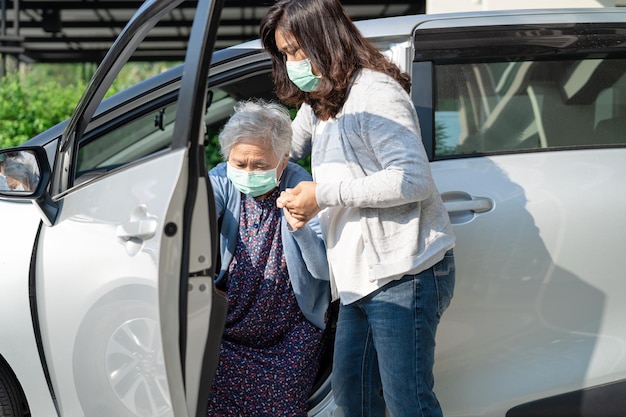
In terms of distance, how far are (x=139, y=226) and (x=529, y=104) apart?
1443mm

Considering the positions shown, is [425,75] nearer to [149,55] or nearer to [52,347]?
[52,347]

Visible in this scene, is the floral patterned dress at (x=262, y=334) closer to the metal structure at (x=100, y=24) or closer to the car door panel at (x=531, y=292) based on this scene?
the car door panel at (x=531, y=292)

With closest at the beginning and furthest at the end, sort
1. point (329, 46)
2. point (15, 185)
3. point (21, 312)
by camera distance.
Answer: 1. point (329, 46)
2. point (21, 312)
3. point (15, 185)

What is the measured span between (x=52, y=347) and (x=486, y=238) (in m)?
1.29

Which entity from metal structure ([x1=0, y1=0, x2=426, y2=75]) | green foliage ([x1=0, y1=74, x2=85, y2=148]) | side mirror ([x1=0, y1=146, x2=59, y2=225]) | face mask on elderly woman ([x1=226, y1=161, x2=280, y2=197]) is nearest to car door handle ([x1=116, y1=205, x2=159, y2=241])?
side mirror ([x1=0, y1=146, x2=59, y2=225])

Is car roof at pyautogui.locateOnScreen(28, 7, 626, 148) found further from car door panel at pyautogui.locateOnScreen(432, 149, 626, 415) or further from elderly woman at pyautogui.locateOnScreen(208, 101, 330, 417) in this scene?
car door panel at pyautogui.locateOnScreen(432, 149, 626, 415)

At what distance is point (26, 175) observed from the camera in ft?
7.62

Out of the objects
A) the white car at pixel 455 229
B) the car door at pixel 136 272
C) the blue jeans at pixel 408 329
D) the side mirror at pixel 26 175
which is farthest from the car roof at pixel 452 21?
the blue jeans at pixel 408 329

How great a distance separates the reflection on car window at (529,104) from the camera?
104 inches

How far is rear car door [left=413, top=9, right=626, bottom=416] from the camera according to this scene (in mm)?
2457

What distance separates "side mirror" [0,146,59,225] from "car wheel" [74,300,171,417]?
381mm

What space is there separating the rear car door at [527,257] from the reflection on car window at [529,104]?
0.06 ft

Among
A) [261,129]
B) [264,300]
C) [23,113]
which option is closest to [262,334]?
[264,300]

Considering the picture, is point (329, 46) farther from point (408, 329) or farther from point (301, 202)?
point (408, 329)
